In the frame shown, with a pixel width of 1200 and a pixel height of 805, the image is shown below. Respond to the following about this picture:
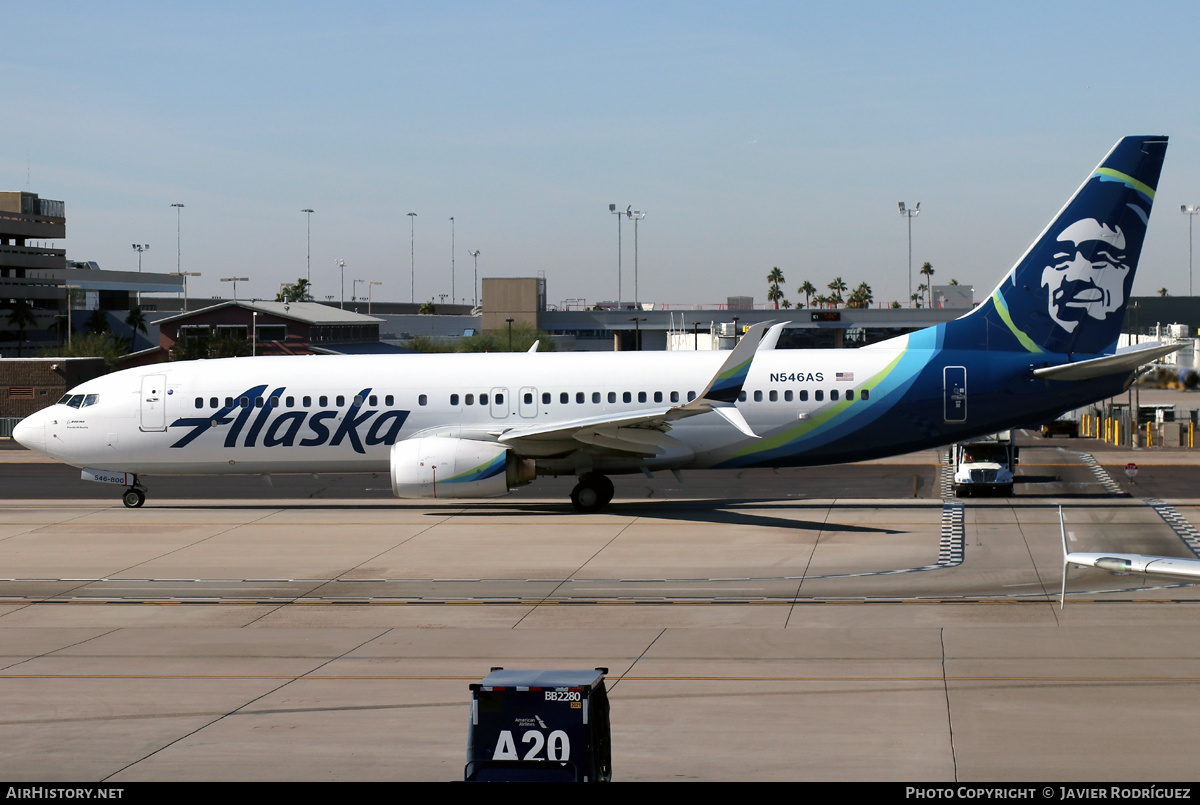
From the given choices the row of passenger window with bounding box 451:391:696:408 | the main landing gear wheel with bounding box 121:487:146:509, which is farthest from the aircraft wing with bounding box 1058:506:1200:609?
the main landing gear wheel with bounding box 121:487:146:509

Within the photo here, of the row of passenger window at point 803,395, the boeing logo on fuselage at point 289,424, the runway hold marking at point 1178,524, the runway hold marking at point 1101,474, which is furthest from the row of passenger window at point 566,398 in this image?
the runway hold marking at point 1101,474

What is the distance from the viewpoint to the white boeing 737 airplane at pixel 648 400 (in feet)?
103

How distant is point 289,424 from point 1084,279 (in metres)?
21.7

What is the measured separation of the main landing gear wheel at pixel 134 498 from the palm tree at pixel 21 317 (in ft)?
397

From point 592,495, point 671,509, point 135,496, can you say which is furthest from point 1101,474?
point 135,496

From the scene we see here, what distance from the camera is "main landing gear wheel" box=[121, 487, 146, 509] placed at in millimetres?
35188

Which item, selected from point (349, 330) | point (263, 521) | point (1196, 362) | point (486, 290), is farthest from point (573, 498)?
point (486, 290)

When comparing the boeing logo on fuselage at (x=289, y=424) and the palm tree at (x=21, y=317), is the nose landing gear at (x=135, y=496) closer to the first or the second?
the boeing logo on fuselage at (x=289, y=424)

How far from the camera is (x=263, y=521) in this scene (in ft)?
106

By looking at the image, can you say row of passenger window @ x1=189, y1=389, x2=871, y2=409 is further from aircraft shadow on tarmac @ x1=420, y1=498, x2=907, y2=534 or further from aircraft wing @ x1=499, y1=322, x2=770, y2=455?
aircraft shadow on tarmac @ x1=420, y1=498, x2=907, y2=534

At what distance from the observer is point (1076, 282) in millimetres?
32094

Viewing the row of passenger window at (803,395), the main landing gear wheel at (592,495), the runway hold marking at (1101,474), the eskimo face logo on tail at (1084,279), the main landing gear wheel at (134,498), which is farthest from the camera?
the runway hold marking at (1101,474)

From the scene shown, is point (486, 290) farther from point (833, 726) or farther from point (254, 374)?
point (833, 726)

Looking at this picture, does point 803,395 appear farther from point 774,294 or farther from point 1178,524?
point 774,294
